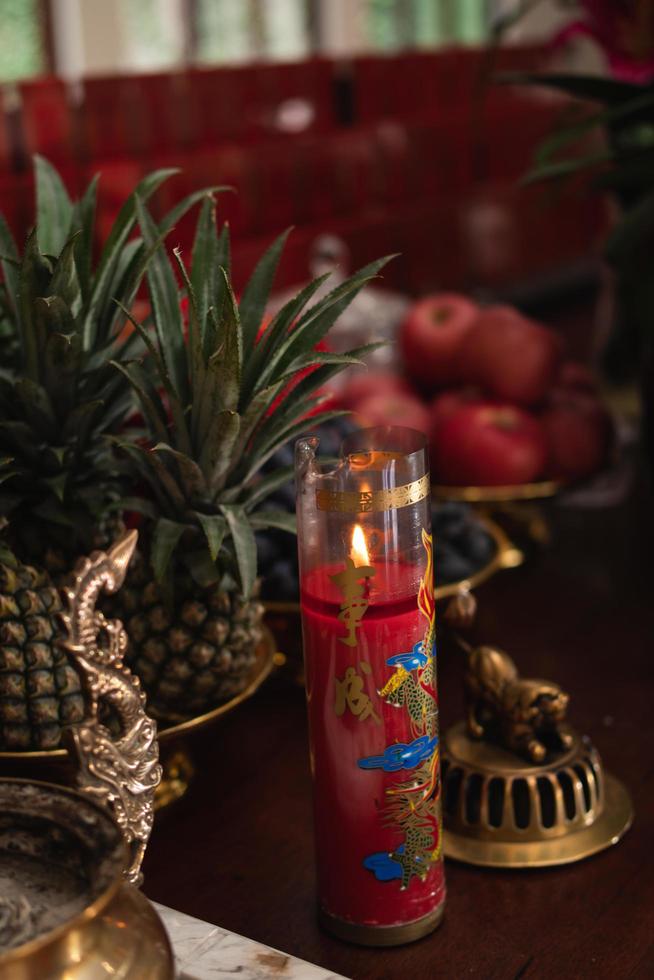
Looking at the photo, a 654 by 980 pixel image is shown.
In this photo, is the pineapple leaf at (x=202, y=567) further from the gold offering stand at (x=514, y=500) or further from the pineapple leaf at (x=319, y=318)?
the gold offering stand at (x=514, y=500)

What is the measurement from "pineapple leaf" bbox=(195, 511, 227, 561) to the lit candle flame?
10 cm

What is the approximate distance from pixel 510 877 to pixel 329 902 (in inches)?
4.2

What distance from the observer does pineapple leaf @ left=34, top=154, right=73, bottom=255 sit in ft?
2.34

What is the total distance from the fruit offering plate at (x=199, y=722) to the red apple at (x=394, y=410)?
0.47 meters

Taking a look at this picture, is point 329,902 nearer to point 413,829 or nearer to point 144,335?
point 413,829

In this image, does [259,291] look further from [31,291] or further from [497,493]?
[497,493]

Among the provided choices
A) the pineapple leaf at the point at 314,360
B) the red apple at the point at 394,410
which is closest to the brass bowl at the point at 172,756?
the pineapple leaf at the point at 314,360

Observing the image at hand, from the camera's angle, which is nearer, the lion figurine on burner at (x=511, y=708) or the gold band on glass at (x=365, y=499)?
the gold band on glass at (x=365, y=499)

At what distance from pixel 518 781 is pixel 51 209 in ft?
1.41

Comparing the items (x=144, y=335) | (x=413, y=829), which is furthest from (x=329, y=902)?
(x=144, y=335)

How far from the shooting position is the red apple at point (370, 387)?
1260 mm

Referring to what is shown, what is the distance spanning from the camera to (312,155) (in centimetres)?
332

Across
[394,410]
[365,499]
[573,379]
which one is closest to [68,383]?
[365,499]

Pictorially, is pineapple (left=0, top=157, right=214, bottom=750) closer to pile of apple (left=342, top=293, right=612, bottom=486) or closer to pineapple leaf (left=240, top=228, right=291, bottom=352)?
pineapple leaf (left=240, top=228, right=291, bottom=352)
